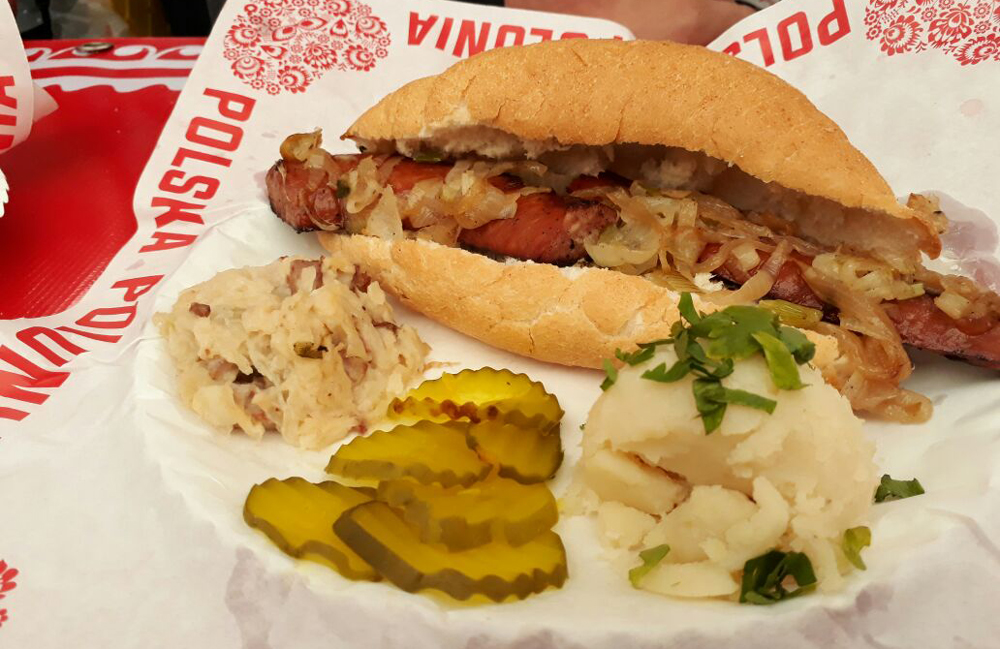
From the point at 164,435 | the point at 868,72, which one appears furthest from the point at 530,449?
the point at 868,72

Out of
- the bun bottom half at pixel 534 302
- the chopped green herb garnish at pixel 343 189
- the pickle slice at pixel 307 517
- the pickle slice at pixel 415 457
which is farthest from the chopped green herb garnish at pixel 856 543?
the chopped green herb garnish at pixel 343 189

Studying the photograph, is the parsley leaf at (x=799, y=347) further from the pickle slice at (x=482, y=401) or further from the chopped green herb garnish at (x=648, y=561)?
the pickle slice at (x=482, y=401)

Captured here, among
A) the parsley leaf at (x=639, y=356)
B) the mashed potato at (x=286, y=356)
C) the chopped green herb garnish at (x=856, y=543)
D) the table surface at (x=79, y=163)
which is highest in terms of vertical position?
the parsley leaf at (x=639, y=356)

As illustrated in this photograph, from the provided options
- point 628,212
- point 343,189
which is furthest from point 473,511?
point 343,189

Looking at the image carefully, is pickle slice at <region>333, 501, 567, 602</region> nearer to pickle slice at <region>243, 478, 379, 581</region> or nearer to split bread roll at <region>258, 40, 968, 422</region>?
pickle slice at <region>243, 478, 379, 581</region>

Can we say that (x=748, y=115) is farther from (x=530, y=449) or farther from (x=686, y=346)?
(x=530, y=449)
